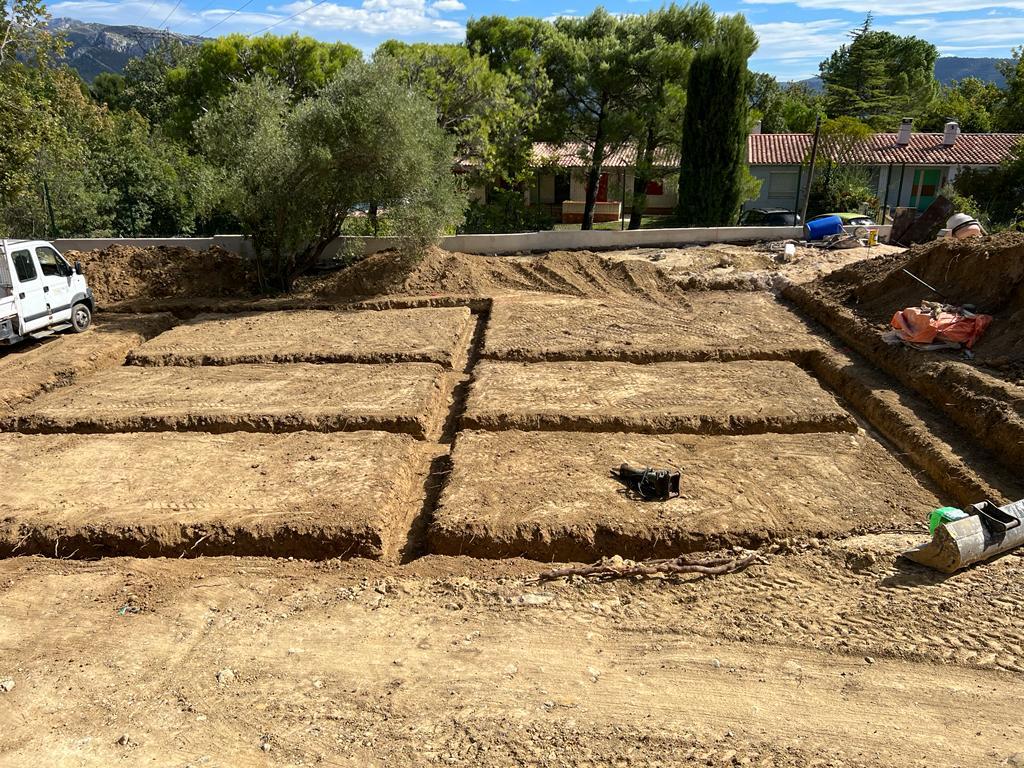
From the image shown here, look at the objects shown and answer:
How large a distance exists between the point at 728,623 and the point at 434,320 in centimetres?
1031

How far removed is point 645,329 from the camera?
14.1 meters

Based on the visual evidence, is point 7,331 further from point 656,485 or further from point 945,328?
point 945,328

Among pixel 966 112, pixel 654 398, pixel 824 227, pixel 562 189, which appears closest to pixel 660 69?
pixel 824 227

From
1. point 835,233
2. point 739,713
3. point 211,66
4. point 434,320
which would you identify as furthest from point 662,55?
point 739,713

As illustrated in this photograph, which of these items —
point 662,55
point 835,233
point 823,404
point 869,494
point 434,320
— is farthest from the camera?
point 662,55

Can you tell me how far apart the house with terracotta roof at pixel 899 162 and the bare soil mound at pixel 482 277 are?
18.5 meters

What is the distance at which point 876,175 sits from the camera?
3328 centimetres

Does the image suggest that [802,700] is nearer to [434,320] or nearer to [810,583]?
[810,583]

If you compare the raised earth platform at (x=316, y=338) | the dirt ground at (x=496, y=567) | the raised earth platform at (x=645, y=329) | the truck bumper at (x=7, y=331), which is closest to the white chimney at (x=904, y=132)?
the raised earth platform at (x=645, y=329)

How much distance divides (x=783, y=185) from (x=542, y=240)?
18327 millimetres

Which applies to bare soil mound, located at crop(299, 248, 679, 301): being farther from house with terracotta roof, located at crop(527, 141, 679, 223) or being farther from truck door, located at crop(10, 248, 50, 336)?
house with terracotta roof, located at crop(527, 141, 679, 223)

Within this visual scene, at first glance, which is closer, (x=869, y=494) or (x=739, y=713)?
(x=739, y=713)

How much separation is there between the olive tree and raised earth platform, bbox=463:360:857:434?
20.6ft

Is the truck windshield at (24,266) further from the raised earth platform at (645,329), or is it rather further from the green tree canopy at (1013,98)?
the green tree canopy at (1013,98)
